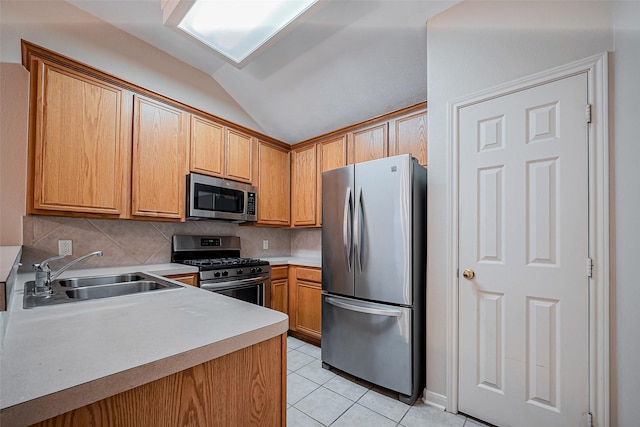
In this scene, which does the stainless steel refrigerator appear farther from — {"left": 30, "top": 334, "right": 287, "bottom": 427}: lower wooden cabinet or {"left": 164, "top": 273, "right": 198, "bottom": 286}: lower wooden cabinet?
{"left": 30, "top": 334, "right": 287, "bottom": 427}: lower wooden cabinet

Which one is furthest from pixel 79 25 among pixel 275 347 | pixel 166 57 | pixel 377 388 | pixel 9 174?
pixel 377 388

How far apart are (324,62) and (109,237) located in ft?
8.04

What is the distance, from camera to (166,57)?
2760mm

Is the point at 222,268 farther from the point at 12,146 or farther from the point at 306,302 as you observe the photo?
the point at 12,146

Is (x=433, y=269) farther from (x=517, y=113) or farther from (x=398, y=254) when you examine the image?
(x=517, y=113)

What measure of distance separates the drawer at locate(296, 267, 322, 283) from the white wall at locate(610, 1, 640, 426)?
210 cm

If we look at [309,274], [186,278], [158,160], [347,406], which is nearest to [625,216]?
[347,406]

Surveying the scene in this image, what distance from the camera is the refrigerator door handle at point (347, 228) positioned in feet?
7.48

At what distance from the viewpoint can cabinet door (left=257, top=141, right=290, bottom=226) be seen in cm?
339

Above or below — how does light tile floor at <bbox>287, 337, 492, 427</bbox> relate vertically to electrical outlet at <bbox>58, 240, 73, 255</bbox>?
below

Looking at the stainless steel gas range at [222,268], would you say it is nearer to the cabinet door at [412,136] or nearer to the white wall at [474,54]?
the white wall at [474,54]

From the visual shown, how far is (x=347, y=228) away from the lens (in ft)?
7.54

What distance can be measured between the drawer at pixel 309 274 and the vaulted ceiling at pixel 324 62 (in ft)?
5.35

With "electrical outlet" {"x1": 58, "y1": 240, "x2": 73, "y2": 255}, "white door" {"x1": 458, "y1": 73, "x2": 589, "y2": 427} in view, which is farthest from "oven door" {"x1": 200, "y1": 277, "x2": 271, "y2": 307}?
"white door" {"x1": 458, "y1": 73, "x2": 589, "y2": 427}
